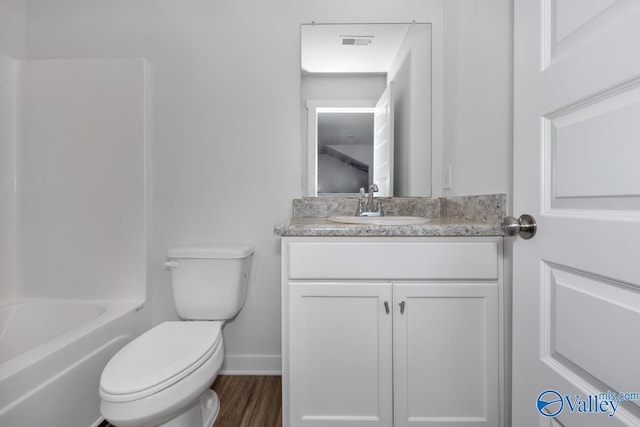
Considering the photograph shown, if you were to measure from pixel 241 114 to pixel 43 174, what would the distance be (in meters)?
1.15

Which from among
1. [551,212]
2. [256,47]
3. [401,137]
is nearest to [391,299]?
[551,212]

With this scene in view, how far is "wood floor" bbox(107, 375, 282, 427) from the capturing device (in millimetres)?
1399

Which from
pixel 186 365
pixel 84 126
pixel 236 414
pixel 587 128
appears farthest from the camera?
pixel 84 126

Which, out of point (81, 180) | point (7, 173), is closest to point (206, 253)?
point (81, 180)

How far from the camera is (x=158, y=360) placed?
1086mm

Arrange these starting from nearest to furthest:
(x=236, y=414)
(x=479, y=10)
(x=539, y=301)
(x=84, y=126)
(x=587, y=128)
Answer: (x=587, y=128) → (x=539, y=301) → (x=479, y=10) → (x=236, y=414) → (x=84, y=126)

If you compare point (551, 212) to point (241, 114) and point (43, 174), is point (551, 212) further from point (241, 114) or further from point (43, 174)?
point (43, 174)

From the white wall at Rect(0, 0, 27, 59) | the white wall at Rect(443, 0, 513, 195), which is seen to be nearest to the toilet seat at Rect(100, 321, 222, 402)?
the white wall at Rect(443, 0, 513, 195)

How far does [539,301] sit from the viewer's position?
2.30 feet

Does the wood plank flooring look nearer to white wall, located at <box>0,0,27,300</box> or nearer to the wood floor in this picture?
the wood floor

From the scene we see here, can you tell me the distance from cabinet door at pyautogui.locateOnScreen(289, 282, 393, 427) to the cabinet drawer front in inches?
1.9

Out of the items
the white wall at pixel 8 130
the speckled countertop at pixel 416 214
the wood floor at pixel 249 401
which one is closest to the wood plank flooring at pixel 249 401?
the wood floor at pixel 249 401

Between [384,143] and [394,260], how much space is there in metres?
0.83

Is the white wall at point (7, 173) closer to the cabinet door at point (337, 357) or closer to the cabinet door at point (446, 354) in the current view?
the cabinet door at point (337, 357)
